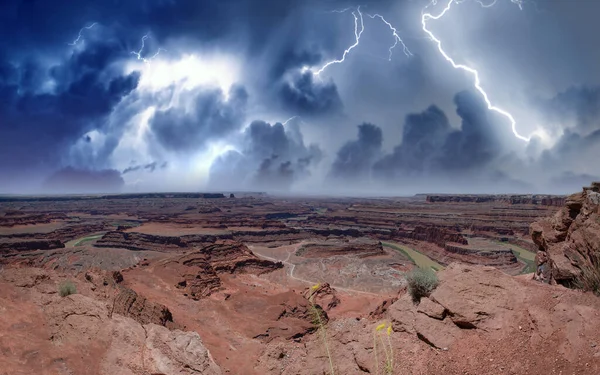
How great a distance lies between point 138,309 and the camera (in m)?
14.7

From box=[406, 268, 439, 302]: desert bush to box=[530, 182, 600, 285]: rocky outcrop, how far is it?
3320 millimetres

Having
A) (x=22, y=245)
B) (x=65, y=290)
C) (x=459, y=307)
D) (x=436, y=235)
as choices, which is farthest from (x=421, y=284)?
(x=22, y=245)

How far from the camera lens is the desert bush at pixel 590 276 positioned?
713cm

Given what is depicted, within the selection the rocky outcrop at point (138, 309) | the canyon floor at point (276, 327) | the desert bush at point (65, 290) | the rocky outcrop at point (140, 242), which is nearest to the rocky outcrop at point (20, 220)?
the rocky outcrop at point (140, 242)

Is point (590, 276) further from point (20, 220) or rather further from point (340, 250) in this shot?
point (20, 220)

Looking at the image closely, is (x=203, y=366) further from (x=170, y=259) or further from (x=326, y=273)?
(x=326, y=273)

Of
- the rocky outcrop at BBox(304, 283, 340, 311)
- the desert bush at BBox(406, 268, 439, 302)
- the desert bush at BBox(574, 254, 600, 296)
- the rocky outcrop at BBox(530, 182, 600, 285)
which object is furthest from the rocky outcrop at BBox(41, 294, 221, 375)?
the rocky outcrop at BBox(304, 283, 340, 311)

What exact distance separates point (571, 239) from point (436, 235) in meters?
62.4

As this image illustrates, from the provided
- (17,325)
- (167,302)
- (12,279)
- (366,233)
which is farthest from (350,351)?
(366,233)

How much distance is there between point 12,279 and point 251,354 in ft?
32.3

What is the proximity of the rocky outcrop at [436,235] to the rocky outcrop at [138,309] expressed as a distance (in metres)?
57.9

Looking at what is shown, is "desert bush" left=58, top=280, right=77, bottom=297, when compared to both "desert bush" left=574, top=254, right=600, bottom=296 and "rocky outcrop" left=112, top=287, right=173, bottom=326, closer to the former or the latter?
"rocky outcrop" left=112, top=287, right=173, bottom=326

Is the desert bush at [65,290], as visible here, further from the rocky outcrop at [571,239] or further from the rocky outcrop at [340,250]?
the rocky outcrop at [340,250]

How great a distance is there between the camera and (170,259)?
113 feet
